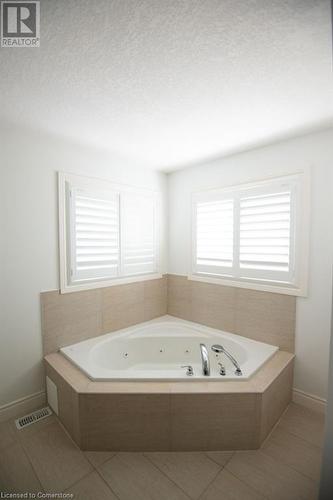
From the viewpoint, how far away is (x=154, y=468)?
4.64 ft

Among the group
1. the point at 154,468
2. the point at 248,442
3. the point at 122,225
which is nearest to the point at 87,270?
the point at 122,225

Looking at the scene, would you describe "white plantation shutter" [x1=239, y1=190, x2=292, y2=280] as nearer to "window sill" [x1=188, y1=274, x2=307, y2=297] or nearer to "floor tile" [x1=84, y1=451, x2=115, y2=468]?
"window sill" [x1=188, y1=274, x2=307, y2=297]

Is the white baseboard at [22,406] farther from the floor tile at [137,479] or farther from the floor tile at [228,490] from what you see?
the floor tile at [228,490]

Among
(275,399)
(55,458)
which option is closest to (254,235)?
(275,399)

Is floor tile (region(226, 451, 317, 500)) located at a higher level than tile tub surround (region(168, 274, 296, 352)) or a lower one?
lower

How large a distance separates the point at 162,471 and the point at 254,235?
193 cm

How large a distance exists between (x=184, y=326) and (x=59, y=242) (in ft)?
5.32

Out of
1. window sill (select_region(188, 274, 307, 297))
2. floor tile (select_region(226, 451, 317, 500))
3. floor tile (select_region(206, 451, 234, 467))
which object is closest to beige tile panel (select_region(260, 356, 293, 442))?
floor tile (select_region(226, 451, 317, 500))

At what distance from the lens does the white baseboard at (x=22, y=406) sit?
1.80 m

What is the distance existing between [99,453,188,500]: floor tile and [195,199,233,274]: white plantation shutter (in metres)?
1.72

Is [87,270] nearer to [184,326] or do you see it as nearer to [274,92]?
[184,326]

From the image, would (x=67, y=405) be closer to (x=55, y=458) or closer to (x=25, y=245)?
(x=55, y=458)

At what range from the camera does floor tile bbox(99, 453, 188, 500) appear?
1.27 meters

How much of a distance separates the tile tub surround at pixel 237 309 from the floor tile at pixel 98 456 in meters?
1.48
